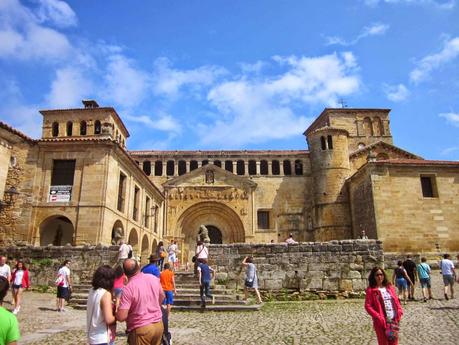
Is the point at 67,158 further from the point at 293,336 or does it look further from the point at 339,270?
the point at 293,336

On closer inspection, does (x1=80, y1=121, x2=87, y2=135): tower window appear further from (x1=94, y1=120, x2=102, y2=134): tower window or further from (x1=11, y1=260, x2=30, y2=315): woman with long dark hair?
(x1=11, y1=260, x2=30, y2=315): woman with long dark hair

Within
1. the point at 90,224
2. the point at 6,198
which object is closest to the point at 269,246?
the point at 90,224

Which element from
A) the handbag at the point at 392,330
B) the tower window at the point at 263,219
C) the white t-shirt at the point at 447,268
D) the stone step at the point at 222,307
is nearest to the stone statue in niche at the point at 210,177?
the tower window at the point at 263,219

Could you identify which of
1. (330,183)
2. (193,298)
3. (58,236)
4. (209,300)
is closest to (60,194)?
(58,236)

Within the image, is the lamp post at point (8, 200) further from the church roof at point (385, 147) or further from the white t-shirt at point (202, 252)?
the church roof at point (385, 147)

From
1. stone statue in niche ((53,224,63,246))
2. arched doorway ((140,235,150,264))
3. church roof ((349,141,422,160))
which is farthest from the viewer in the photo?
church roof ((349,141,422,160))

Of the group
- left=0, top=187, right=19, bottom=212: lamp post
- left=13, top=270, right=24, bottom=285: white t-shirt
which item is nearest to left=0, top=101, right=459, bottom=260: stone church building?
left=0, top=187, right=19, bottom=212: lamp post

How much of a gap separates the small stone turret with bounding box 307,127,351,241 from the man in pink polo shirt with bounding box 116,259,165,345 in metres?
25.3

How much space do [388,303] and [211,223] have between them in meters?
26.0

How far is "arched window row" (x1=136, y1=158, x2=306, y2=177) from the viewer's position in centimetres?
3164

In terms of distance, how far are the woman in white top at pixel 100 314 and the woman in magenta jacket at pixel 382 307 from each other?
3.07 metres

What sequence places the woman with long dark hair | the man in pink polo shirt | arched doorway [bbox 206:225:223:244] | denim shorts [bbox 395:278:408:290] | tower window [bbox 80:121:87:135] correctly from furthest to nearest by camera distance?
arched doorway [bbox 206:225:223:244] < tower window [bbox 80:121:87:135] < denim shorts [bbox 395:278:408:290] < the woman with long dark hair < the man in pink polo shirt

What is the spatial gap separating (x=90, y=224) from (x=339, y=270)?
431 inches

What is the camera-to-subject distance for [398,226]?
22.2m
